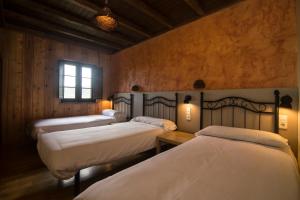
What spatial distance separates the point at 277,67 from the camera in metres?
1.93

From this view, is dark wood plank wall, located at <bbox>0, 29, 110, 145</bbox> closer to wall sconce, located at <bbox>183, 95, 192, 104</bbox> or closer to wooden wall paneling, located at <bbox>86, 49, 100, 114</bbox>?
wooden wall paneling, located at <bbox>86, 49, 100, 114</bbox>

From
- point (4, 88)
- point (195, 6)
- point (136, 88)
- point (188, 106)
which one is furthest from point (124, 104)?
point (195, 6)

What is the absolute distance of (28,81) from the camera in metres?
3.51

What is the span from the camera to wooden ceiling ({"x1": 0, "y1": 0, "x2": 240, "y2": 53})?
2447 millimetres

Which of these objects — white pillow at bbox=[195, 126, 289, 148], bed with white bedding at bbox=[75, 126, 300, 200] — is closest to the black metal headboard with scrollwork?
white pillow at bbox=[195, 126, 289, 148]

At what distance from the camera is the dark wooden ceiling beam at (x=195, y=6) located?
90.3 inches

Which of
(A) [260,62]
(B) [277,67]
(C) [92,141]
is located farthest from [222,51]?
(C) [92,141]

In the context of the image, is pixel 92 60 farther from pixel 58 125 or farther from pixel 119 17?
pixel 58 125

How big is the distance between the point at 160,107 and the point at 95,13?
231cm

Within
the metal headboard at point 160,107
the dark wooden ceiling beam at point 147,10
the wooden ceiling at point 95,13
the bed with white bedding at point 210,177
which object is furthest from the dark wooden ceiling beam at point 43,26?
the bed with white bedding at point 210,177

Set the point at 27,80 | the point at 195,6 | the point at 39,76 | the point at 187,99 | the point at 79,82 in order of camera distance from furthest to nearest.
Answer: the point at 79,82
the point at 39,76
the point at 27,80
the point at 187,99
the point at 195,6

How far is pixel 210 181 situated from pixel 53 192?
6.54 ft

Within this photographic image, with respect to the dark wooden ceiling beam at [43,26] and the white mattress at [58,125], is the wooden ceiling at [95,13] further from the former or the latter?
the white mattress at [58,125]

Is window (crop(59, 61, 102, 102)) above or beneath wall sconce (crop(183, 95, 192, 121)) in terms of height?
above
